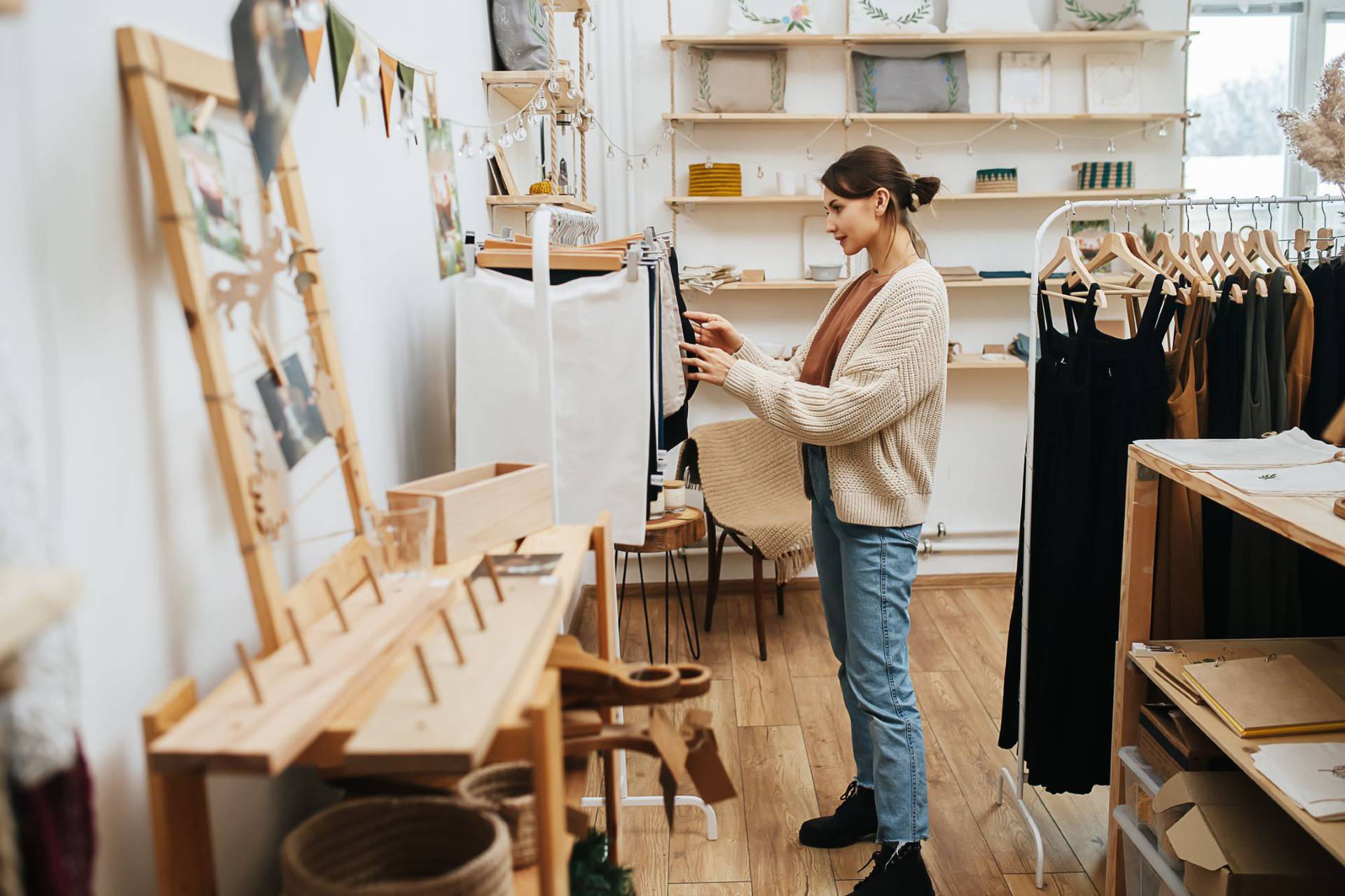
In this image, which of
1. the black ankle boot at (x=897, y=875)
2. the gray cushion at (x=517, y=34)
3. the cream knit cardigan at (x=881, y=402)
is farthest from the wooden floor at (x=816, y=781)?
the gray cushion at (x=517, y=34)

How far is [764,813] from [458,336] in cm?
149

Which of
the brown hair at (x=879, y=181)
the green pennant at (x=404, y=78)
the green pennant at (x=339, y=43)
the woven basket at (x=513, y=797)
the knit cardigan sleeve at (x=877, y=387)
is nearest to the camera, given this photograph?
the woven basket at (x=513, y=797)

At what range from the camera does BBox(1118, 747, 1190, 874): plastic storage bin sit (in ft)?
6.03

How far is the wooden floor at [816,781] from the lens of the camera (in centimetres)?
232

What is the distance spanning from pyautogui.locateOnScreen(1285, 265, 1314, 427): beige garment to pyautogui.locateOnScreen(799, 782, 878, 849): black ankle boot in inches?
A: 50.2

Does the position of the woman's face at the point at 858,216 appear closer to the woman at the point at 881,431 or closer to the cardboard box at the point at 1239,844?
the woman at the point at 881,431

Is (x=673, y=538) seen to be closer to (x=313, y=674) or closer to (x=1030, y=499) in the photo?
(x=1030, y=499)

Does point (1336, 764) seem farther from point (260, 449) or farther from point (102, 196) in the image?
point (102, 196)

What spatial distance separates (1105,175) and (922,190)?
94.6 inches

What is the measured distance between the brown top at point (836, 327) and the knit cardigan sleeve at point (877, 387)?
0.11 metres

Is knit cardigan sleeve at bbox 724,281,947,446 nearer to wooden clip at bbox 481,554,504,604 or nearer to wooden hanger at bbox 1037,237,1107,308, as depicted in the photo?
wooden hanger at bbox 1037,237,1107,308

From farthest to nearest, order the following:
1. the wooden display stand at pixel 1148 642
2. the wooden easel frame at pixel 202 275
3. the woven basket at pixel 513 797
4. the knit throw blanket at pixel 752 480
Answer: the knit throw blanket at pixel 752 480 < the wooden display stand at pixel 1148 642 < the woven basket at pixel 513 797 < the wooden easel frame at pixel 202 275

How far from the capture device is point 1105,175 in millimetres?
4164

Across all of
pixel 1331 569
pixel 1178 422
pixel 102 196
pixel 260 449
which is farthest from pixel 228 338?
pixel 1331 569
